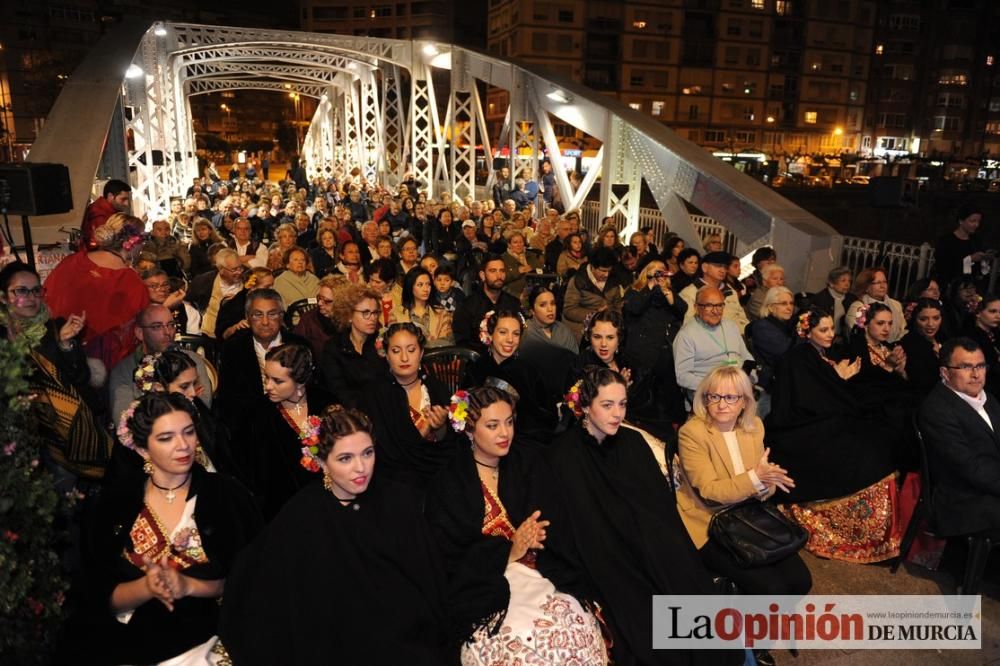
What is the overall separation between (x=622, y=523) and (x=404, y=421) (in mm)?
1522

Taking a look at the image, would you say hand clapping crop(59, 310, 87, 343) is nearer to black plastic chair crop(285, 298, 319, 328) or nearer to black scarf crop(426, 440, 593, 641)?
black plastic chair crop(285, 298, 319, 328)

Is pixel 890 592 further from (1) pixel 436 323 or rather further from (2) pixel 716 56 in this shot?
(2) pixel 716 56

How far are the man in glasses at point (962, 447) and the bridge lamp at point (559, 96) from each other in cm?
1217

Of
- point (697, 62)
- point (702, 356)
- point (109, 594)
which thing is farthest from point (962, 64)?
point (109, 594)

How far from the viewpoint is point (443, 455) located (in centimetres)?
434

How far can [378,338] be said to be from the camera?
17.3ft

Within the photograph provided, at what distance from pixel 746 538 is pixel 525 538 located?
43.3 inches

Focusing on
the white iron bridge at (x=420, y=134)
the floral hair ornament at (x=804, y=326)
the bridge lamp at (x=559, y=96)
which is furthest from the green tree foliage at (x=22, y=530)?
the bridge lamp at (x=559, y=96)

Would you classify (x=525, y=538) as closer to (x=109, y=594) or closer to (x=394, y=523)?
(x=394, y=523)

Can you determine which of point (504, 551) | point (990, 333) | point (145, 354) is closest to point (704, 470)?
point (504, 551)

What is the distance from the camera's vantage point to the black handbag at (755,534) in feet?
11.0

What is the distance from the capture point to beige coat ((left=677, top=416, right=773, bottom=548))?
3629mm

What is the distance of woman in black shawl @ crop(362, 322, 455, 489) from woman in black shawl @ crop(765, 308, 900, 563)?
91.7 inches

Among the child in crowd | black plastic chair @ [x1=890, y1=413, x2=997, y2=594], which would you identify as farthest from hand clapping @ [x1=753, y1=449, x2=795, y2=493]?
the child in crowd
